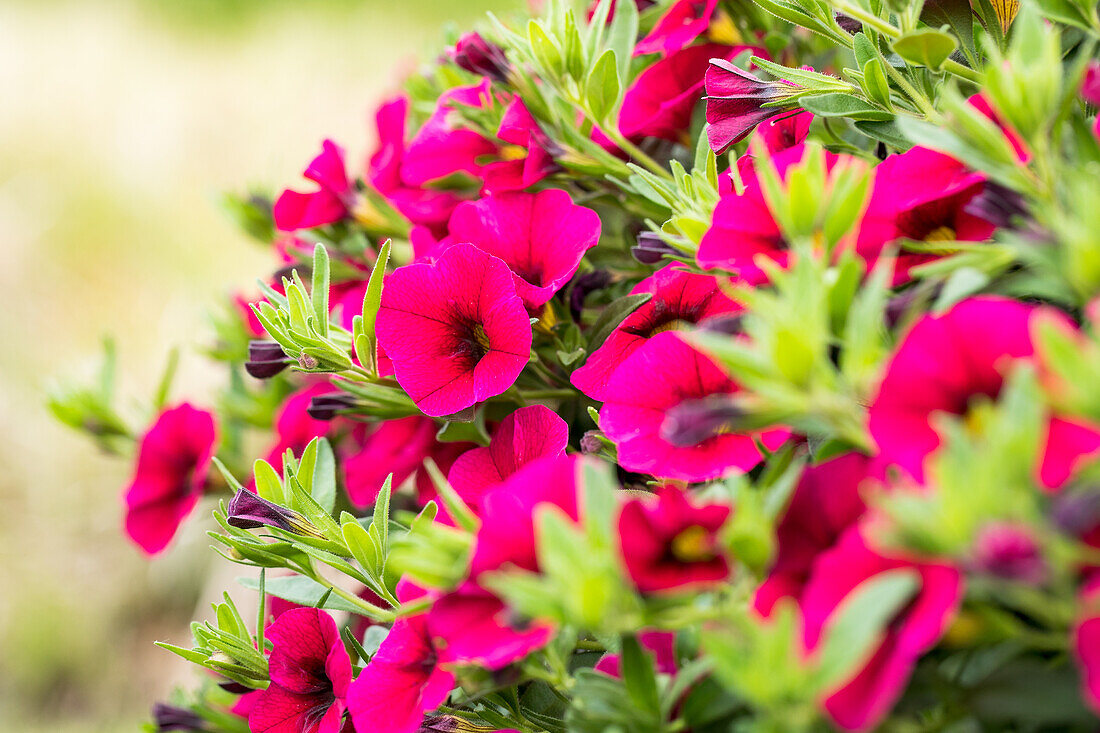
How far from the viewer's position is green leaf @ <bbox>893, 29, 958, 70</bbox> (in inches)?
17.0

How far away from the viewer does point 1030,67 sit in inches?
14.6

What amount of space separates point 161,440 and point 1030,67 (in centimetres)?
71

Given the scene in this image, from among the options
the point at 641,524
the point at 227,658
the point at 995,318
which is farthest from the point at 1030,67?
the point at 227,658

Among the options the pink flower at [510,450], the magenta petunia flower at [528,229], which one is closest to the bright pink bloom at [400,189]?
the magenta petunia flower at [528,229]

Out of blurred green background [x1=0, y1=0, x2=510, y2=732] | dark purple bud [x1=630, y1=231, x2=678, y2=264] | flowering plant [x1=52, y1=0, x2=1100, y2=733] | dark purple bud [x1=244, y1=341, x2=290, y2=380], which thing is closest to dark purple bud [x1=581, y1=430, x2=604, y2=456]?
flowering plant [x1=52, y1=0, x2=1100, y2=733]

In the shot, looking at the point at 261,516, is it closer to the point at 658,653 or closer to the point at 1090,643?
the point at 658,653

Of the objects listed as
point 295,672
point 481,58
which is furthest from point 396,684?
point 481,58

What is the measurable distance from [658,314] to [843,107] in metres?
0.16

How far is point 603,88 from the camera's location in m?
0.59

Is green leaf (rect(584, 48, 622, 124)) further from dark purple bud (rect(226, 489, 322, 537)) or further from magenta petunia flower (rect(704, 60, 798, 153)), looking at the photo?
dark purple bud (rect(226, 489, 322, 537))

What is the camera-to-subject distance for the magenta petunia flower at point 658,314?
521 millimetres

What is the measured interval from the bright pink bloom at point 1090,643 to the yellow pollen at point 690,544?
0.44 feet

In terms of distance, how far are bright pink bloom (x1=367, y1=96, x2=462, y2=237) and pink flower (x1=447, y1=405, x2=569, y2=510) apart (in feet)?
0.72

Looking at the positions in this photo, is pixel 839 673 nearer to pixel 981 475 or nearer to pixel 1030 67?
pixel 981 475
